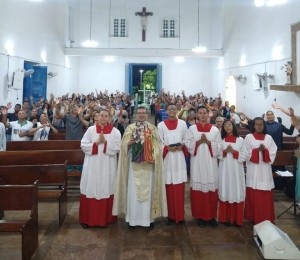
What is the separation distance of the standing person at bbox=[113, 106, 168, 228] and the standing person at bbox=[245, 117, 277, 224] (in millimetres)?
1272

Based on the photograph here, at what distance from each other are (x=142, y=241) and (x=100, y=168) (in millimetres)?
1148

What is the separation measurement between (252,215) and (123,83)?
17.6 meters

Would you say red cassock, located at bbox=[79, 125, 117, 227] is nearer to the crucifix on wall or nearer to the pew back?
the pew back

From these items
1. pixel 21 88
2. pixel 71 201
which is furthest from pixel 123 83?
pixel 71 201

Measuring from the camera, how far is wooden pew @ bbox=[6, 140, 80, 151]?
647cm

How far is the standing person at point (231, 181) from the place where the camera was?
4.69m

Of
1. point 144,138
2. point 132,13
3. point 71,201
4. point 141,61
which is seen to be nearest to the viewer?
point 144,138

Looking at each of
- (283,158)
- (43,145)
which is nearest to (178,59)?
(43,145)

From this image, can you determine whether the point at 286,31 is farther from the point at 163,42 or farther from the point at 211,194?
A: the point at 163,42

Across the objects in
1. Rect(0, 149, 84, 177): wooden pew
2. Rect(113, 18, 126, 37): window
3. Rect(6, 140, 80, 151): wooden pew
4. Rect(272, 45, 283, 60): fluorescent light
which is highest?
Rect(113, 18, 126, 37): window

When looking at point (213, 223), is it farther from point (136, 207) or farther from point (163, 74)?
point (163, 74)

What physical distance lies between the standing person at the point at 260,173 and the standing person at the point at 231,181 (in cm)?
12

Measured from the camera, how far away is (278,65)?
33.5 feet

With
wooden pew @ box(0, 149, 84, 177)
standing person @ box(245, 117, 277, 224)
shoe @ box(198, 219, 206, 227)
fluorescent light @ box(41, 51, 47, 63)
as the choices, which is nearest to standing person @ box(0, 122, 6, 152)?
wooden pew @ box(0, 149, 84, 177)
